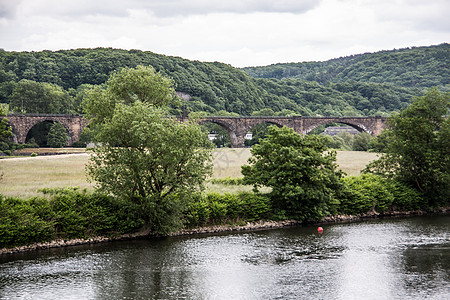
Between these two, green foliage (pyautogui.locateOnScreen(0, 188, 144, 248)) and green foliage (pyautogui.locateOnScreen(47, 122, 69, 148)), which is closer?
green foliage (pyautogui.locateOnScreen(0, 188, 144, 248))

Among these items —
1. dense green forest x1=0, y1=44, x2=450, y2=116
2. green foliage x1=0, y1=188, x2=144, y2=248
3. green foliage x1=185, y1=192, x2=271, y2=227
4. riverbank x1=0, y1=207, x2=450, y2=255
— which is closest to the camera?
green foliage x1=0, y1=188, x2=144, y2=248

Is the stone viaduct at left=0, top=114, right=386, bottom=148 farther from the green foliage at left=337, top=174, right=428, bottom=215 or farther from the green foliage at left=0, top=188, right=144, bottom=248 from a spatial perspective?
the green foliage at left=0, top=188, right=144, bottom=248

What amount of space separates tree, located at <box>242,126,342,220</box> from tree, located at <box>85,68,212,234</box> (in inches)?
257

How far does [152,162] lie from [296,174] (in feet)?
35.9

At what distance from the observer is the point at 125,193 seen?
3047 centimetres

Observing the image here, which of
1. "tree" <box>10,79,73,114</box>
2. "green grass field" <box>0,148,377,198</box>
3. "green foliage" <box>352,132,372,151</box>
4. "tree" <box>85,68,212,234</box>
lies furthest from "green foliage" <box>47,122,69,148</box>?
"tree" <box>85,68,212,234</box>

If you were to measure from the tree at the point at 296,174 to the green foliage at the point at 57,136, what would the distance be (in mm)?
59738

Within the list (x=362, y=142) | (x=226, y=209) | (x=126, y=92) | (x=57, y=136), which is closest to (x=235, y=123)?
(x=362, y=142)

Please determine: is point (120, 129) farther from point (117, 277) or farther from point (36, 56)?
point (36, 56)

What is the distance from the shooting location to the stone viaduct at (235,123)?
8712cm

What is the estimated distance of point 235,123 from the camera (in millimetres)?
105688

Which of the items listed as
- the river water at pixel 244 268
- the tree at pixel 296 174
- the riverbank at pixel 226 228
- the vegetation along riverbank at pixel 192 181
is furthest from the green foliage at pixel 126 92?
the river water at pixel 244 268

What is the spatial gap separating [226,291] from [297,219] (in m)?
15.5

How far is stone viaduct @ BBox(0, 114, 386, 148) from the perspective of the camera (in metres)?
87.1
